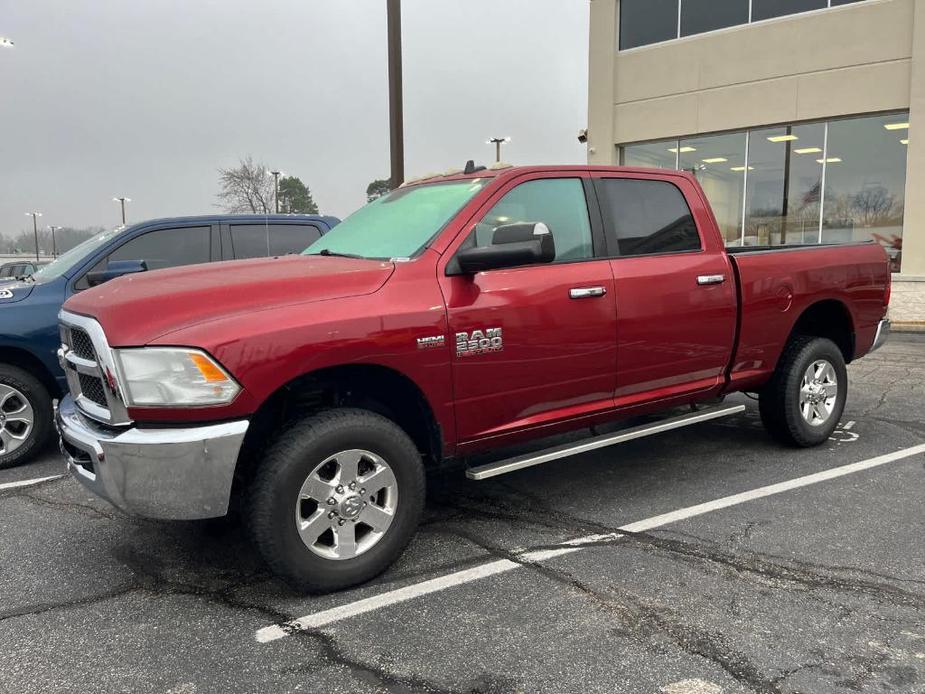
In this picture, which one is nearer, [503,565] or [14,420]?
[503,565]

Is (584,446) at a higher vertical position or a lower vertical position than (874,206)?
lower

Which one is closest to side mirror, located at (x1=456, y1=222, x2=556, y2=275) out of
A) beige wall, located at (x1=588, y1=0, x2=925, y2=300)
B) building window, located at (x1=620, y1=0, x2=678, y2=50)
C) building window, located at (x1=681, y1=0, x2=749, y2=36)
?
beige wall, located at (x1=588, y1=0, x2=925, y2=300)

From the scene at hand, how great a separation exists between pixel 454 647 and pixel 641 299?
2299 millimetres

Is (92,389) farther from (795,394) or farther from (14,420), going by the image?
(795,394)

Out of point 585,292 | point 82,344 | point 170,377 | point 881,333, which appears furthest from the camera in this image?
point 881,333

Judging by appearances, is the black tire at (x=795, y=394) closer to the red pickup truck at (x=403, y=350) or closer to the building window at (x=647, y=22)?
Result: the red pickup truck at (x=403, y=350)

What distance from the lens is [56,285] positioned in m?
5.41

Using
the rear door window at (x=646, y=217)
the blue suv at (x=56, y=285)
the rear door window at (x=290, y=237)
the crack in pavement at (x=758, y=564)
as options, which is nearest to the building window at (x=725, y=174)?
the rear door window at (x=290, y=237)

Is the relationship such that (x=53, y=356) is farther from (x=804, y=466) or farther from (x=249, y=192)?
(x=249, y=192)

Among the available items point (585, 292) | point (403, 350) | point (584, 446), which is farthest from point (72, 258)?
point (584, 446)

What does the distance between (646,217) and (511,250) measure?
1469 mm

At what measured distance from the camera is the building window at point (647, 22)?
16.0 meters

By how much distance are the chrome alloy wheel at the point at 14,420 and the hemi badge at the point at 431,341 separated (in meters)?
3.46

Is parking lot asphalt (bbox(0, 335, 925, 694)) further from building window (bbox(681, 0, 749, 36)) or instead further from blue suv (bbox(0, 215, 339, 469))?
building window (bbox(681, 0, 749, 36))
